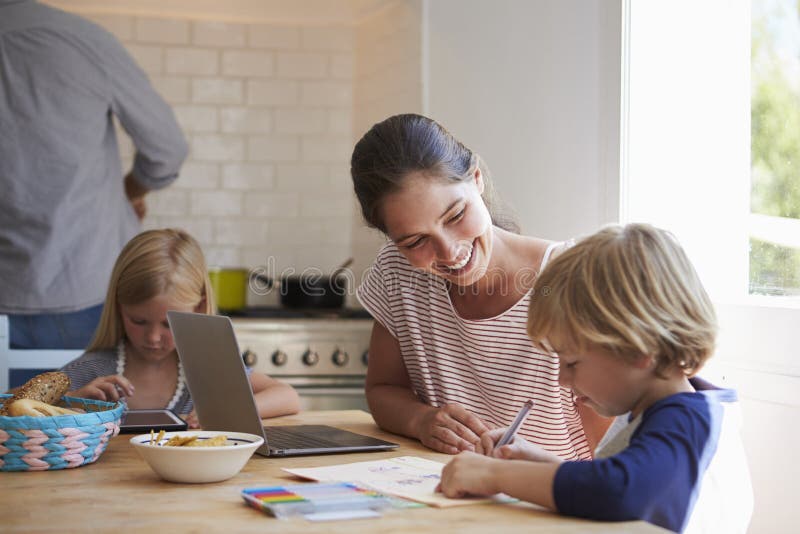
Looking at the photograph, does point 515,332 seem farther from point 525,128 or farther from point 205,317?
point 525,128

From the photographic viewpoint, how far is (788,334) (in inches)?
80.2

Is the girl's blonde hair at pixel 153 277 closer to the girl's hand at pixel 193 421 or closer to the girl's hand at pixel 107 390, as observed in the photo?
the girl's hand at pixel 107 390

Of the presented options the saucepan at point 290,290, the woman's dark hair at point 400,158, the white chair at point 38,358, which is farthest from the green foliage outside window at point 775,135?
the saucepan at point 290,290

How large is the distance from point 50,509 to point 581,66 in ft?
6.39

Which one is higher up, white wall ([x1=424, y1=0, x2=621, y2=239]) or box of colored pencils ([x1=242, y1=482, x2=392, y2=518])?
white wall ([x1=424, y1=0, x2=621, y2=239])

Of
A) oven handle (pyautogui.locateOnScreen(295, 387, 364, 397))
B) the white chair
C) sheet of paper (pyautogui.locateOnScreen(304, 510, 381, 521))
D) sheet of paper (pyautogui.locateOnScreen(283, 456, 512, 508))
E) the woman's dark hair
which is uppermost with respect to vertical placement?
the woman's dark hair

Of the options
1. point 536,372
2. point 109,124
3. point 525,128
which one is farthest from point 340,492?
point 109,124

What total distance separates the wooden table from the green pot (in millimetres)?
2498

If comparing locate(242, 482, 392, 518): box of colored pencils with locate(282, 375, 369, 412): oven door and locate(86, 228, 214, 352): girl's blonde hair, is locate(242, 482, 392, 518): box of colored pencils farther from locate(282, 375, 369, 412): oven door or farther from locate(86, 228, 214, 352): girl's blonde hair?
locate(282, 375, 369, 412): oven door

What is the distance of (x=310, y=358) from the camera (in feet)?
12.3

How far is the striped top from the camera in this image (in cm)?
199

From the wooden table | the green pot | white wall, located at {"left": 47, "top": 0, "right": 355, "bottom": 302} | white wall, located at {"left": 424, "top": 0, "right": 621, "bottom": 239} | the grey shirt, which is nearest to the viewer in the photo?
the wooden table

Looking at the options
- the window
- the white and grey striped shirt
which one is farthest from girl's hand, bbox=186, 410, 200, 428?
the window

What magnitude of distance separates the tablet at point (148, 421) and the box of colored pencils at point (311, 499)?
67 centimetres
